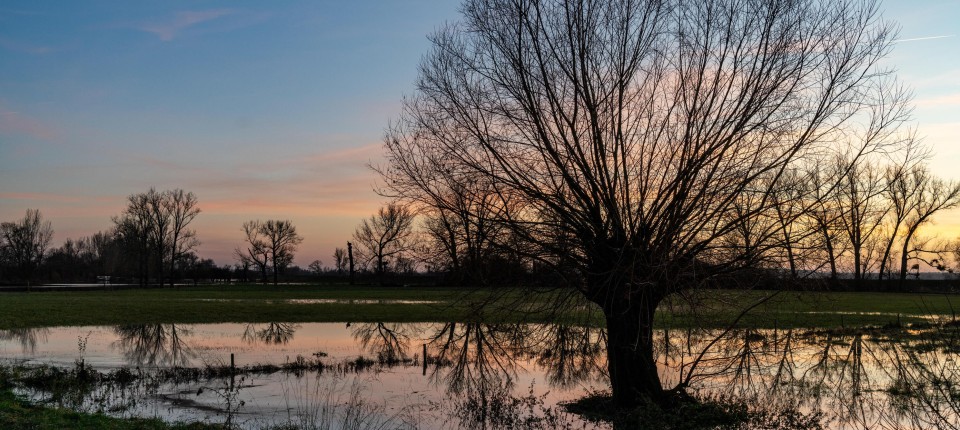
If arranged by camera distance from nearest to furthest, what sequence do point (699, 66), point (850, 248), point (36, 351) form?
point (850, 248) → point (699, 66) → point (36, 351)

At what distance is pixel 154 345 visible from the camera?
2814 cm

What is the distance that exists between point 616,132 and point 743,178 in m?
2.42

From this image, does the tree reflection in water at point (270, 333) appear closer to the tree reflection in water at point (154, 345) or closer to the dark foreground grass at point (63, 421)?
the tree reflection in water at point (154, 345)

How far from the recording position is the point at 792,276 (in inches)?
499

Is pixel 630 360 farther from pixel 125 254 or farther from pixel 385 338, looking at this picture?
pixel 125 254

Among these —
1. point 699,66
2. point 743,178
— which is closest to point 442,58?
point 699,66

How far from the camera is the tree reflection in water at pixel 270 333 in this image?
30.0m

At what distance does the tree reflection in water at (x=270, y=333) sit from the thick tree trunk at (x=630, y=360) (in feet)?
59.6

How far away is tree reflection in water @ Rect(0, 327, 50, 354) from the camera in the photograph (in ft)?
89.0

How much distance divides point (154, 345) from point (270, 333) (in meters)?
5.85

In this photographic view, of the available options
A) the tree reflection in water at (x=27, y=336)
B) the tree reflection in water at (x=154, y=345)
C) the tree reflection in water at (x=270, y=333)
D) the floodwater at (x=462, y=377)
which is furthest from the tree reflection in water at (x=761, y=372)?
the tree reflection in water at (x=27, y=336)

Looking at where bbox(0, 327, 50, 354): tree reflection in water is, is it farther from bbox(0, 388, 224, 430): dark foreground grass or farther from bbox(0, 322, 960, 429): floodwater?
bbox(0, 388, 224, 430): dark foreground grass

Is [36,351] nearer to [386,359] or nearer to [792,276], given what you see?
[386,359]

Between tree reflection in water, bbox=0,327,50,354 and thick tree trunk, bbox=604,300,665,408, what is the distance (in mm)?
21844
